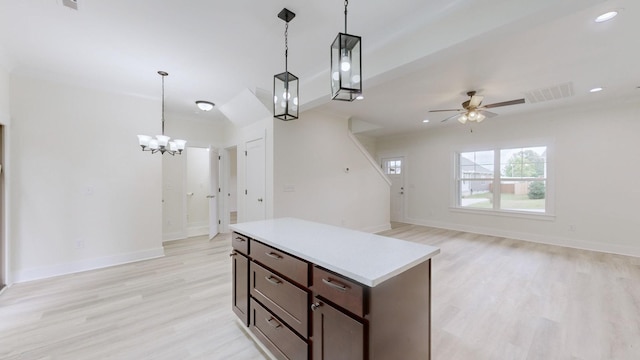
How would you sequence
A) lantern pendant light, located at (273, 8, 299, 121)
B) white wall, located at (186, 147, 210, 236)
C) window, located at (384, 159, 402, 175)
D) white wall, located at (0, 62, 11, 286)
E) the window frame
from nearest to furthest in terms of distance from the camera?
lantern pendant light, located at (273, 8, 299, 121) → white wall, located at (0, 62, 11, 286) → the window frame → white wall, located at (186, 147, 210, 236) → window, located at (384, 159, 402, 175)

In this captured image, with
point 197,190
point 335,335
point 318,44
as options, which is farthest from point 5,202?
point 335,335

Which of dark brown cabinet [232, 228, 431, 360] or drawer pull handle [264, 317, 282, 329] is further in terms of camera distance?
drawer pull handle [264, 317, 282, 329]

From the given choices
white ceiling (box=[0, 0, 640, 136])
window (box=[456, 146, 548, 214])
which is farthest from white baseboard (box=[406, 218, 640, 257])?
white ceiling (box=[0, 0, 640, 136])

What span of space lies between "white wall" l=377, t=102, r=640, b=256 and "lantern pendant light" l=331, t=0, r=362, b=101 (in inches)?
217

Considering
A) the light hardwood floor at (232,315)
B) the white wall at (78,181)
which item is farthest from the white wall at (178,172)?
the light hardwood floor at (232,315)

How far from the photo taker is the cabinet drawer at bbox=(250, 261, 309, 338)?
1.48 meters

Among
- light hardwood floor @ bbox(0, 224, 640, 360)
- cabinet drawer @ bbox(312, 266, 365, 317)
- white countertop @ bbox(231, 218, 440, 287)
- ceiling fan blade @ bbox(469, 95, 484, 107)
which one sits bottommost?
light hardwood floor @ bbox(0, 224, 640, 360)

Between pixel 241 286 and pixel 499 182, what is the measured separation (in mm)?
6116

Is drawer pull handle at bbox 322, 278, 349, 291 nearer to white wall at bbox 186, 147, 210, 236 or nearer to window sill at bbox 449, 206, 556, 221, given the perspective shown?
white wall at bbox 186, 147, 210, 236

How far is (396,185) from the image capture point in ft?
25.1

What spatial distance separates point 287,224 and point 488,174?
18.7 feet

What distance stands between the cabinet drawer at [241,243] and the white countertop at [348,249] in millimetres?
61

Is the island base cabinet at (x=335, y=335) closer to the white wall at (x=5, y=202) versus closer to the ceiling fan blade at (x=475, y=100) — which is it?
the ceiling fan blade at (x=475, y=100)

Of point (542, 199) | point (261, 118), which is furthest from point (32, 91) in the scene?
point (542, 199)
